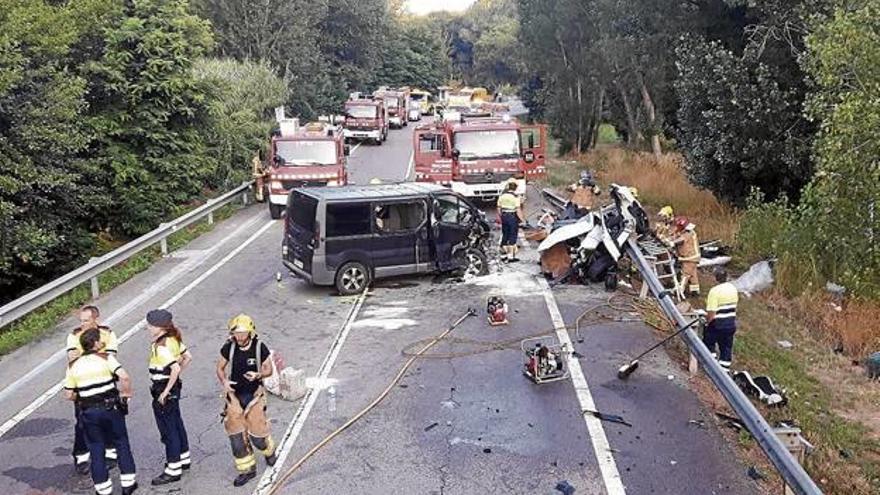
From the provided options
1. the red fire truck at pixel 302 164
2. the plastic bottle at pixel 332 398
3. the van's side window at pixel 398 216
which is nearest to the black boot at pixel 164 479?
the plastic bottle at pixel 332 398

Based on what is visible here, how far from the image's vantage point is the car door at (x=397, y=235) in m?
14.2

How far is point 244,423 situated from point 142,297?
7.63 m

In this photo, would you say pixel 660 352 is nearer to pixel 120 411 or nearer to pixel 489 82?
pixel 120 411

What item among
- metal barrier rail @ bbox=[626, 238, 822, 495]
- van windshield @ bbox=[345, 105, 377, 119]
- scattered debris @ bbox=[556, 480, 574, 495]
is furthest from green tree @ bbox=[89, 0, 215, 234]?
van windshield @ bbox=[345, 105, 377, 119]

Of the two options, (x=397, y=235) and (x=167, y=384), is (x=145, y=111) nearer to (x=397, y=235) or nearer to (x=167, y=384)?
(x=397, y=235)

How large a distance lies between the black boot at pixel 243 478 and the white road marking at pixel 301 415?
0.10m

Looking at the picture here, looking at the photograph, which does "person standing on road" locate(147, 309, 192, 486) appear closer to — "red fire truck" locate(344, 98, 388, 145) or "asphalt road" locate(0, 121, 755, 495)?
"asphalt road" locate(0, 121, 755, 495)

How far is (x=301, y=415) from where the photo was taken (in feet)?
29.5

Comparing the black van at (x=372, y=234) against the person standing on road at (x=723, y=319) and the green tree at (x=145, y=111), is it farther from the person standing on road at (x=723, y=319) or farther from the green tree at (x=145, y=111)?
the green tree at (x=145, y=111)

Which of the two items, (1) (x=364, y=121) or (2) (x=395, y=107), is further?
(2) (x=395, y=107)

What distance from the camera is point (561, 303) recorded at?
13.5m

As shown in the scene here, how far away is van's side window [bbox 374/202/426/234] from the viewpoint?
1424cm

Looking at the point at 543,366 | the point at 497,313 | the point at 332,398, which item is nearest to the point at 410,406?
the point at 332,398

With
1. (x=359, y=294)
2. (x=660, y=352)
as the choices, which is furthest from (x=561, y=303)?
(x=359, y=294)
